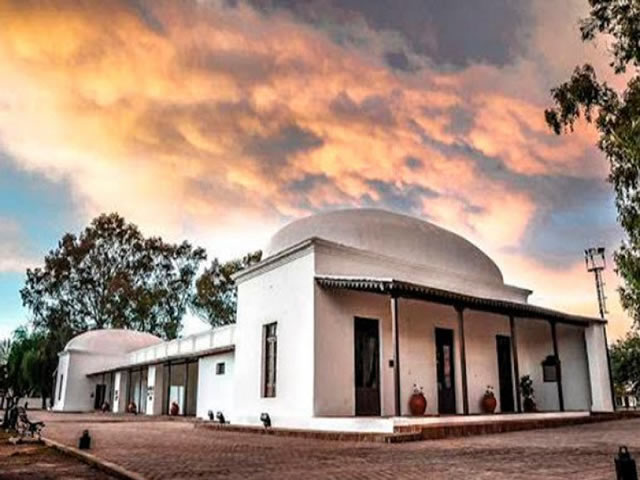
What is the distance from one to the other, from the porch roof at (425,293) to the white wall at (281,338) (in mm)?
824

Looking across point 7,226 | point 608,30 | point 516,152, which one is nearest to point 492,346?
point 516,152

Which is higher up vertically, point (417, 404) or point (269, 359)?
point (269, 359)

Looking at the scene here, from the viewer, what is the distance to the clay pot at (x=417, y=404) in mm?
13086

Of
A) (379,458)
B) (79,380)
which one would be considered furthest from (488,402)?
(79,380)

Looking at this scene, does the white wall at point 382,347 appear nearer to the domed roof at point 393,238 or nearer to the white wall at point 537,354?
the domed roof at point 393,238

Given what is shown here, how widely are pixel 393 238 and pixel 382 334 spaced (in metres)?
3.08

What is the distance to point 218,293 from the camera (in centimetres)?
4116

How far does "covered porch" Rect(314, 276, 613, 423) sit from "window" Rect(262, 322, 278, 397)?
195cm

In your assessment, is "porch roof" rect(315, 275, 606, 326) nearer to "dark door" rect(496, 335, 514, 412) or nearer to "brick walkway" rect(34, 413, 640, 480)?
"dark door" rect(496, 335, 514, 412)

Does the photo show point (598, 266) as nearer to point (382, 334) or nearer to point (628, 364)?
point (628, 364)

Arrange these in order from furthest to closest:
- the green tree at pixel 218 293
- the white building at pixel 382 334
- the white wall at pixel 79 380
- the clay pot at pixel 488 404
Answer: the green tree at pixel 218 293
the white wall at pixel 79 380
the clay pot at pixel 488 404
the white building at pixel 382 334

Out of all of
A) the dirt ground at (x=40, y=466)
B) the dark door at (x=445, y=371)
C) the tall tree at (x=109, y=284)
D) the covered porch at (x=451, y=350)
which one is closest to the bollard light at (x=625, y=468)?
the dirt ground at (x=40, y=466)

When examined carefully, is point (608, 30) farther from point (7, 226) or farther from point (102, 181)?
point (7, 226)

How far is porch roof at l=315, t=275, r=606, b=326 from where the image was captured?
1149cm
